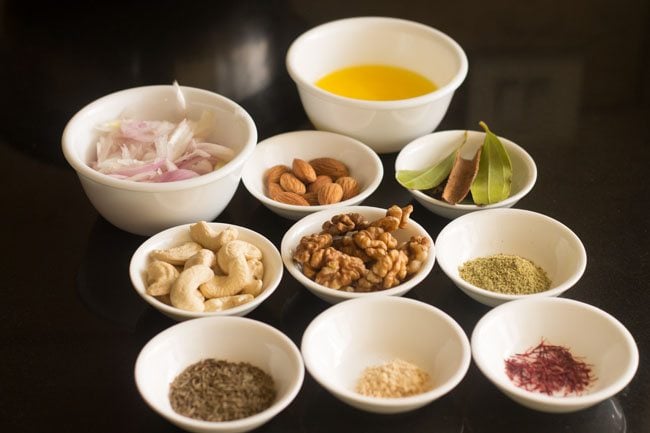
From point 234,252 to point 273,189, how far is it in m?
0.27

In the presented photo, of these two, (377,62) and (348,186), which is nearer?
(348,186)

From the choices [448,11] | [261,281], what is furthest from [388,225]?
[448,11]

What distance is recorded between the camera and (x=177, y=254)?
69.8 inches

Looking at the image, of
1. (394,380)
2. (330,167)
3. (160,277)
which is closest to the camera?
(394,380)

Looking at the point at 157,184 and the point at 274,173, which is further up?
the point at 157,184

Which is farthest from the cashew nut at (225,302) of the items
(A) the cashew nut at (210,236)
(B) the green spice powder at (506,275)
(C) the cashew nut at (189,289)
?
(B) the green spice powder at (506,275)

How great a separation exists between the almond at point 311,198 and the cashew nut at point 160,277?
0.34m

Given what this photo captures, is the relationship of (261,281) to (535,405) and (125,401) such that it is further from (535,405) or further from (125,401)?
(535,405)

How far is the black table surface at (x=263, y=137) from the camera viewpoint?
1.60 m

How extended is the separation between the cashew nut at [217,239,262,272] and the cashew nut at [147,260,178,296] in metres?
0.08

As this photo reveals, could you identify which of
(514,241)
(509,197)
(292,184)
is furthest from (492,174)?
(292,184)

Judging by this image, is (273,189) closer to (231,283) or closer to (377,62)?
(231,283)

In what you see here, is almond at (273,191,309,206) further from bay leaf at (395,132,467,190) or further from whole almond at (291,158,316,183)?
bay leaf at (395,132,467,190)

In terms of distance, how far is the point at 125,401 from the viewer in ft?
5.24
